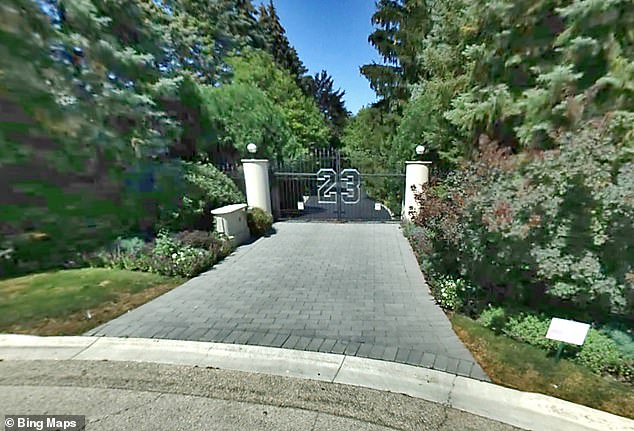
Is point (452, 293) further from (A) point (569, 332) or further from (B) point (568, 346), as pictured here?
(A) point (569, 332)

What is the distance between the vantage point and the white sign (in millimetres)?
2656

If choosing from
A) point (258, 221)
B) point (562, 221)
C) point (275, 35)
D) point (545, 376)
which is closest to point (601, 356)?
point (545, 376)

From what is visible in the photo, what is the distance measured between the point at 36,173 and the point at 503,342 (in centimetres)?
420

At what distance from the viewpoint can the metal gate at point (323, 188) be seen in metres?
11.1

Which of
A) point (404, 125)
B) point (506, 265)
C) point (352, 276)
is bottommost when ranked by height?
point (352, 276)

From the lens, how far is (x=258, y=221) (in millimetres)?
9133

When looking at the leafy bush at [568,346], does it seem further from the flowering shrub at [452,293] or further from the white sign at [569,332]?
the white sign at [569,332]

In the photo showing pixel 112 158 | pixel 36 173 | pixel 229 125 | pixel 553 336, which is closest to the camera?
pixel 36 173

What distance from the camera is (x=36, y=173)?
48.3 inches

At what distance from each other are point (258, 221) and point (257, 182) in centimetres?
144

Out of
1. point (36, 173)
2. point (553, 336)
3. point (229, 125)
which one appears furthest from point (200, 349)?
point (229, 125)

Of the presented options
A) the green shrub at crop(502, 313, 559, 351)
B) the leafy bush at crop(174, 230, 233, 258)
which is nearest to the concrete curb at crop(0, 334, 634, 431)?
the green shrub at crop(502, 313, 559, 351)

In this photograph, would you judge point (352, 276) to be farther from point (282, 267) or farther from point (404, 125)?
point (404, 125)

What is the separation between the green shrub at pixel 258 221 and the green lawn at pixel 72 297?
11.9 ft
